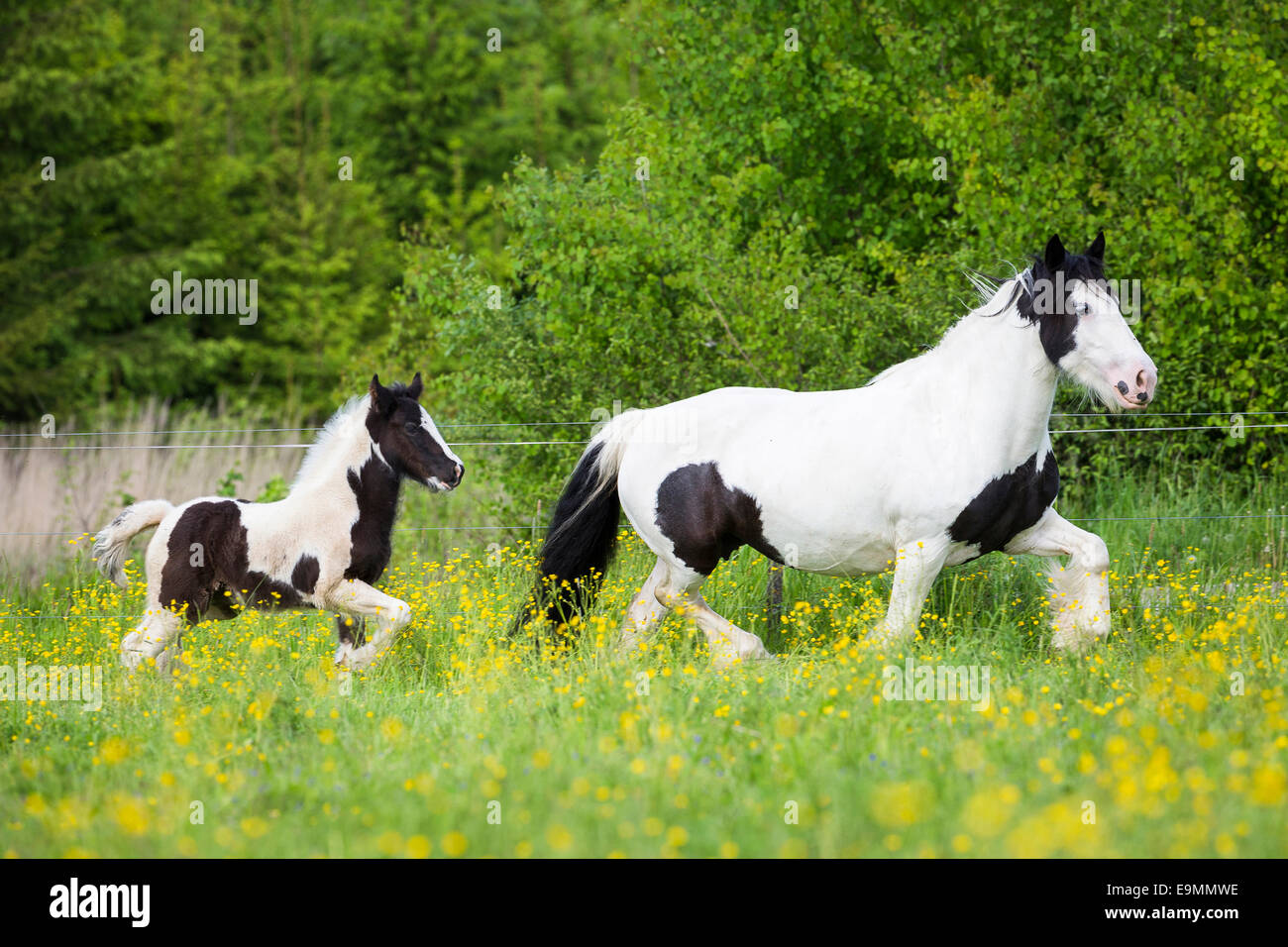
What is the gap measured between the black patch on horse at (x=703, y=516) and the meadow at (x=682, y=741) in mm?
526

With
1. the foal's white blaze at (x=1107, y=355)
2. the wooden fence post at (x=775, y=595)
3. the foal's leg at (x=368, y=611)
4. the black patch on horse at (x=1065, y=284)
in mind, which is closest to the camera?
the foal's white blaze at (x=1107, y=355)

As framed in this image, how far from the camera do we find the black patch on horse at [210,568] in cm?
612

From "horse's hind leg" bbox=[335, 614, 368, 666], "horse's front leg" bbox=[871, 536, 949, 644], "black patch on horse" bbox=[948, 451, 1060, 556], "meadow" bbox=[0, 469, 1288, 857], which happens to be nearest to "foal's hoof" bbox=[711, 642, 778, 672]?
"meadow" bbox=[0, 469, 1288, 857]

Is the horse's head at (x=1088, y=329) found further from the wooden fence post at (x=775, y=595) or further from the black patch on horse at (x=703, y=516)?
the wooden fence post at (x=775, y=595)

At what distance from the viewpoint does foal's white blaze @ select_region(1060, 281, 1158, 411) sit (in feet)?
18.0

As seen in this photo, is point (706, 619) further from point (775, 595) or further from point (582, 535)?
point (775, 595)

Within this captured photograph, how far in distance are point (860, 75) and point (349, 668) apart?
6645mm

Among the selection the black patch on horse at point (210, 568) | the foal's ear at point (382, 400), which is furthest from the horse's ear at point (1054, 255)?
the black patch on horse at point (210, 568)

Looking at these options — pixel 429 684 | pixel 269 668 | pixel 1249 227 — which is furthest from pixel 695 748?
pixel 1249 227

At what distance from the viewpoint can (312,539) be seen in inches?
241

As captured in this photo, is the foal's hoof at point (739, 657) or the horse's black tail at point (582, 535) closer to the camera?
the foal's hoof at point (739, 657)

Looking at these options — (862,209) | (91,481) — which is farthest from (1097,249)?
(91,481)

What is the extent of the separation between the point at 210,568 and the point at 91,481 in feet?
19.0

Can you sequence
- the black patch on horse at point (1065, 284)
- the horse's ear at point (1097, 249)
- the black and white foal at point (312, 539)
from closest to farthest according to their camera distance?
the black patch on horse at point (1065, 284) → the horse's ear at point (1097, 249) → the black and white foal at point (312, 539)
